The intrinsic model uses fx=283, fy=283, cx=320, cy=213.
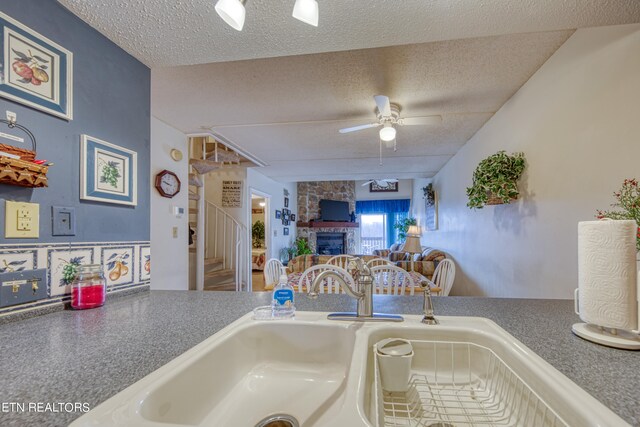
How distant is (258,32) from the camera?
1.26 meters

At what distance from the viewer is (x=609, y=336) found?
772mm

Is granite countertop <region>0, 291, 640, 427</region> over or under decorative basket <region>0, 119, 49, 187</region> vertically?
under

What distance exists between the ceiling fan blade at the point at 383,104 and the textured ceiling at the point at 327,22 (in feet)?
2.47

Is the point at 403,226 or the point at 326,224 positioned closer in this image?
the point at 403,226

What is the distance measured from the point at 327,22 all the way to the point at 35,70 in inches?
43.2

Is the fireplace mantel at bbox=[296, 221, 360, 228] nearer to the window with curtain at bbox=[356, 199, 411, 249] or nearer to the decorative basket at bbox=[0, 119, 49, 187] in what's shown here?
the window with curtain at bbox=[356, 199, 411, 249]

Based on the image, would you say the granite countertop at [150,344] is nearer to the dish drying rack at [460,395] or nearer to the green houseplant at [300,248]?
the dish drying rack at [460,395]

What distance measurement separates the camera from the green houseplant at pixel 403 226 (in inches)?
292

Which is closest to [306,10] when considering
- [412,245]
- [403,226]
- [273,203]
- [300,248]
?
[412,245]

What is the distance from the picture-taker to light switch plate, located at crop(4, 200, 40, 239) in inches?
35.8

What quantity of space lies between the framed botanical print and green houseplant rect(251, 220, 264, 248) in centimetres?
557

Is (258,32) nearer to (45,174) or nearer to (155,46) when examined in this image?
(155,46)

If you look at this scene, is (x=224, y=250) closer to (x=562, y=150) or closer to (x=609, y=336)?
(x=562, y=150)

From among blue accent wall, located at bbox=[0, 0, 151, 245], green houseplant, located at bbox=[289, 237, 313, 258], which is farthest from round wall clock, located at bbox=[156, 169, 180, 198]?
green houseplant, located at bbox=[289, 237, 313, 258]
